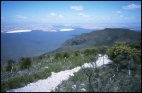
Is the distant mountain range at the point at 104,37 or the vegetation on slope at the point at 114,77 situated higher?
the vegetation on slope at the point at 114,77

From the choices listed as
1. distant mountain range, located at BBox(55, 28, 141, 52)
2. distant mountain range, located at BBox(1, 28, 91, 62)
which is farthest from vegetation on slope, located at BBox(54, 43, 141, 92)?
distant mountain range, located at BBox(55, 28, 141, 52)

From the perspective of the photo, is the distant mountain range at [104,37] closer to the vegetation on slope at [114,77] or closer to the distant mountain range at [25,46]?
the distant mountain range at [25,46]

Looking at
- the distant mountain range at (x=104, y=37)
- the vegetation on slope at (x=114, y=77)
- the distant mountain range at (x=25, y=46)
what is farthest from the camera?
the distant mountain range at (x=104, y=37)

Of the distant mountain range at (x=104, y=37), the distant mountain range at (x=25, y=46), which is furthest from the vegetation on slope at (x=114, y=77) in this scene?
the distant mountain range at (x=104, y=37)

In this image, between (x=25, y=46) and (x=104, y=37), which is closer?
(x=104, y=37)

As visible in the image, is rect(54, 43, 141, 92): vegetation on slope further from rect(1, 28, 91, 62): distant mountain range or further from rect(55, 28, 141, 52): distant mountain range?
rect(55, 28, 141, 52): distant mountain range

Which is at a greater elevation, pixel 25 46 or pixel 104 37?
pixel 104 37

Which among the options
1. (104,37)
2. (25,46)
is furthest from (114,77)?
(25,46)

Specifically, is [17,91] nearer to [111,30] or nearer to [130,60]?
[130,60]

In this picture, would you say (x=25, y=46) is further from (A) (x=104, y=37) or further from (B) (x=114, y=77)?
(B) (x=114, y=77)

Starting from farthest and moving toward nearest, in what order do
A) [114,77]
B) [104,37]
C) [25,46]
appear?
[25,46] < [104,37] < [114,77]

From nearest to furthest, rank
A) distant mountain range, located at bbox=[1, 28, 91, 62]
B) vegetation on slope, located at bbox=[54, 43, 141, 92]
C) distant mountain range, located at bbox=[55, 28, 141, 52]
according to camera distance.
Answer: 1. vegetation on slope, located at bbox=[54, 43, 141, 92]
2. distant mountain range, located at bbox=[1, 28, 91, 62]
3. distant mountain range, located at bbox=[55, 28, 141, 52]

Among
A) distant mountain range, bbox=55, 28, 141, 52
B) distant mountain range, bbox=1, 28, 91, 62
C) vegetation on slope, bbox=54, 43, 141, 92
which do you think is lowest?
distant mountain range, bbox=1, 28, 91, 62

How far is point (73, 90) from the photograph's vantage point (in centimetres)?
1396
